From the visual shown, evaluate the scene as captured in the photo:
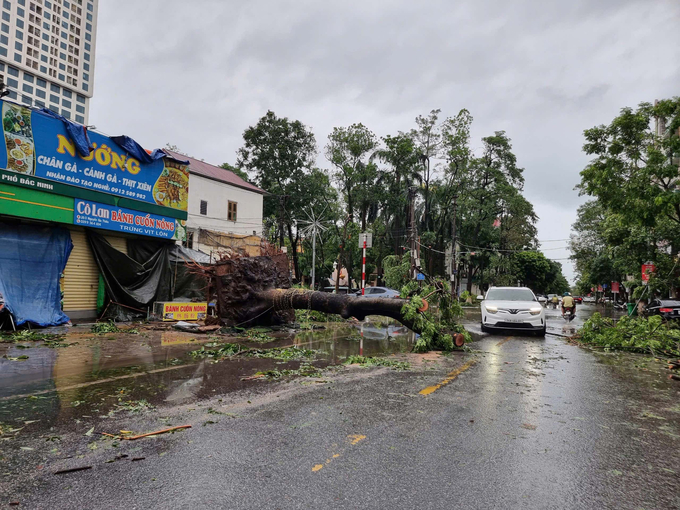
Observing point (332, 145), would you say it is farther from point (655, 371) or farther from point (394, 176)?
point (655, 371)

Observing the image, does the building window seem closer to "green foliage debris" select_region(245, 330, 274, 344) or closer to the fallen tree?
the fallen tree

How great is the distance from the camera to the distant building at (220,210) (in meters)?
30.1

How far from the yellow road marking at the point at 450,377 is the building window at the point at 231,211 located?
27.7 metres

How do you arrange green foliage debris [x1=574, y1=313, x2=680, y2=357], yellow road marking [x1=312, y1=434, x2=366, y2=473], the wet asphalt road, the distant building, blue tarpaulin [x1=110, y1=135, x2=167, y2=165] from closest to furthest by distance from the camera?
the wet asphalt road
yellow road marking [x1=312, y1=434, x2=366, y2=473]
green foliage debris [x1=574, y1=313, x2=680, y2=357]
blue tarpaulin [x1=110, y1=135, x2=167, y2=165]
the distant building

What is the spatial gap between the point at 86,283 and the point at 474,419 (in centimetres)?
1384

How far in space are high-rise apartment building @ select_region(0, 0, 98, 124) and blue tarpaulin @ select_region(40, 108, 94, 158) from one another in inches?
3354

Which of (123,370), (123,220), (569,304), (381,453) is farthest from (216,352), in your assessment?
(569,304)

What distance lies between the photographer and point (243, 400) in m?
5.28

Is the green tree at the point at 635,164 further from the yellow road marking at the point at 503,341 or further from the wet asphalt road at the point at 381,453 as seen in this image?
the wet asphalt road at the point at 381,453

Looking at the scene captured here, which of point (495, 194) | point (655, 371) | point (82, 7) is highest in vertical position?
point (82, 7)

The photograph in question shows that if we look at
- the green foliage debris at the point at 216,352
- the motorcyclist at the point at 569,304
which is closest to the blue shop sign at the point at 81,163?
the green foliage debris at the point at 216,352

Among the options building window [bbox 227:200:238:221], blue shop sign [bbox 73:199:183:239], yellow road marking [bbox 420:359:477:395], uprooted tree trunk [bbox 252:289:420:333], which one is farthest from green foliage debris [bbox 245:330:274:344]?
building window [bbox 227:200:238:221]

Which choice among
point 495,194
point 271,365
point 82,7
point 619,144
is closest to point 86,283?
point 271,365

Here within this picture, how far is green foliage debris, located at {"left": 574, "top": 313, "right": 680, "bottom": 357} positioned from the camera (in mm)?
10453
